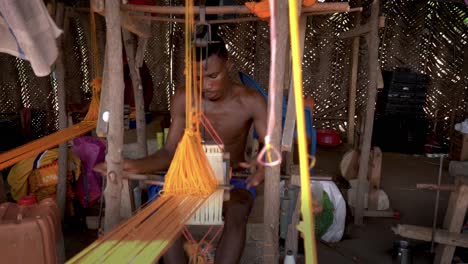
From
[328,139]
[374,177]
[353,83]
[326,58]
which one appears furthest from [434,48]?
[374,177]

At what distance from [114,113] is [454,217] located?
7.76ft

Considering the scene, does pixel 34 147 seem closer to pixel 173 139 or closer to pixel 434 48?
pixel 173 139

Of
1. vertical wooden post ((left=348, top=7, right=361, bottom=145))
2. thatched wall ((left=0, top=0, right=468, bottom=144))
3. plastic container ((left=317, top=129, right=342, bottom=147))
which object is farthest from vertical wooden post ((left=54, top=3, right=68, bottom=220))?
vertical wooden post ((left=348, top=7, right=361, bottom=145))

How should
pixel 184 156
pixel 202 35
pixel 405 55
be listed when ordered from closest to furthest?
pixel 184 156, pixel 202 35, pixel 405 55

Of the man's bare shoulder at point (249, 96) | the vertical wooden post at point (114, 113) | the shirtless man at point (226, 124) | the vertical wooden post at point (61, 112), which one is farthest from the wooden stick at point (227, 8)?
the vertical wooden post at point (61, 112)

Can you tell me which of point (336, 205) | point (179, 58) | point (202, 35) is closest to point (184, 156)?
point (202, 35)

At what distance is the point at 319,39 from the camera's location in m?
6.39

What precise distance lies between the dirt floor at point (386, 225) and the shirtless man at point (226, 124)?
0.48 m

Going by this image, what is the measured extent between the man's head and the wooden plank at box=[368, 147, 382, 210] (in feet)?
6.17

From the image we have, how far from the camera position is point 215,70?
2.31 metres

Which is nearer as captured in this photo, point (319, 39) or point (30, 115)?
point (30, 115)

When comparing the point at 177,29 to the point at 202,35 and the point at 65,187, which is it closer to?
the point at 65,187

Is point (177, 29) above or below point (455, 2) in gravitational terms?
below

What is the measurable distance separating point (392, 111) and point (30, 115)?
5.69 m
